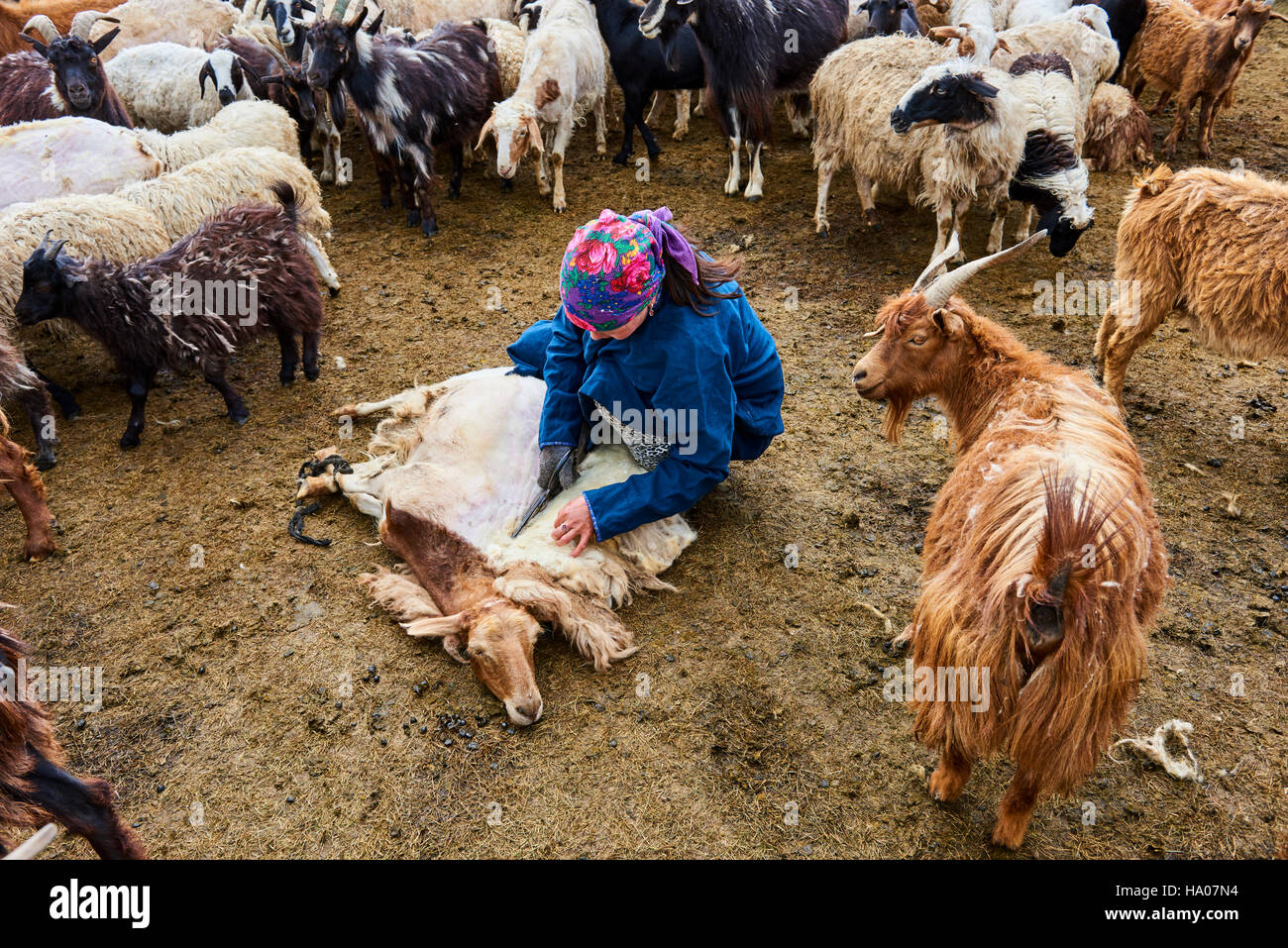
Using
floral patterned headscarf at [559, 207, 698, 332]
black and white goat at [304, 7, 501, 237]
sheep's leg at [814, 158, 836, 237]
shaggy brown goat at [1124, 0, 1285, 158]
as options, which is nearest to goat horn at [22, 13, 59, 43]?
black and white goat at [304, 7, 501, 237]

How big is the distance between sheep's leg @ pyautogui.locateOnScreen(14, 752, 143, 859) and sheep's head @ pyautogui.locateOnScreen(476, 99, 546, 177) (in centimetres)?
607

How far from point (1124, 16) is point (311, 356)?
9198 mm

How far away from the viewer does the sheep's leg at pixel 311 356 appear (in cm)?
573

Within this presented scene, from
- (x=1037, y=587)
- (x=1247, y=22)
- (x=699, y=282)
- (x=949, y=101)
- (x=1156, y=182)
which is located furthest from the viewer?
(x=1247, y=22)

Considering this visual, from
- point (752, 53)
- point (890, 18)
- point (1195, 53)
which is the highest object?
point (890, 18)

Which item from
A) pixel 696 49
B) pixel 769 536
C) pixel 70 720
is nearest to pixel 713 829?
pixel 769 536

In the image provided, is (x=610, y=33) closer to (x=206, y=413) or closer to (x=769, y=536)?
(x=206, y=413)

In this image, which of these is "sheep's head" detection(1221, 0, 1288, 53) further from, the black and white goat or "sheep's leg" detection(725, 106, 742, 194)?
the black and white goat

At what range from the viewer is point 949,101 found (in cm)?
594

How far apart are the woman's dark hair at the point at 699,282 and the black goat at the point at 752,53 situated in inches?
179

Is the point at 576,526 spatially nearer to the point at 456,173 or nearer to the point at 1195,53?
the point at 456,173

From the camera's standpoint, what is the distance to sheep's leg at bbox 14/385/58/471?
5000 mm

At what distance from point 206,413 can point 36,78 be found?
4.73 m

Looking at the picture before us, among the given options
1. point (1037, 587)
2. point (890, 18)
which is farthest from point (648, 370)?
point (890, 18)
